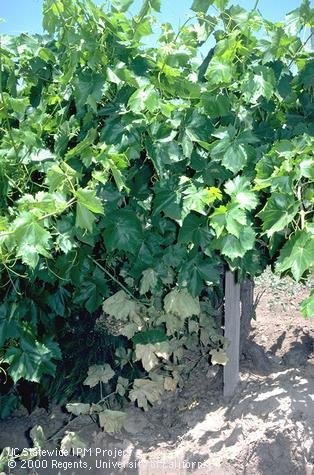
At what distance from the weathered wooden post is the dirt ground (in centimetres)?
6

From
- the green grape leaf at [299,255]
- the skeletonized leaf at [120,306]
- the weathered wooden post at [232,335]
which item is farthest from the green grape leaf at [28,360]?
the green grape leaf at [299,255]

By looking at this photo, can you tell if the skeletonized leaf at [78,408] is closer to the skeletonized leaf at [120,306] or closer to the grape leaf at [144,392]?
the grape leaf at [144,392]

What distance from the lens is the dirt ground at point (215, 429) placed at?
9.15 ft

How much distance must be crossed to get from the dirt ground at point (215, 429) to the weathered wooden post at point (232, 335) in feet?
0.20

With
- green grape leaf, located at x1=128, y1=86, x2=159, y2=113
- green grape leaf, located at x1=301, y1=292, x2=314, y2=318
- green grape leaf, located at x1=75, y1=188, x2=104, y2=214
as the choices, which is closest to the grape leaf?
green grape leaf, located at x1=301, y1=292, x2=314, y2=318

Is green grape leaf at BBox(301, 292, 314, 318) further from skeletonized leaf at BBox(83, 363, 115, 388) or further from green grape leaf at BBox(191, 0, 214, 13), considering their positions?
skeletonized leaf at BBox(83, 363, 115, 388)

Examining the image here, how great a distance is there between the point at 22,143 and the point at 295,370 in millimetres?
1943

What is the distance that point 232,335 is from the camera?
332 cm

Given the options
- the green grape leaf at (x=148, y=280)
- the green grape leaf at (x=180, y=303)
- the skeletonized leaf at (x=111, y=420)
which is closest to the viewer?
the green grape leaf at (x=148, y=280)

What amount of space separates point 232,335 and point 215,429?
0.54 metres

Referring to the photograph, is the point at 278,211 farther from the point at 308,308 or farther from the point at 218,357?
the point at 218,357

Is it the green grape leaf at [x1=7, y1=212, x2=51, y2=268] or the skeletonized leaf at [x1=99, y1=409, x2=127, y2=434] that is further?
the skeletonized leaf at [x1=99, y1=409, x2=127, y2=434]

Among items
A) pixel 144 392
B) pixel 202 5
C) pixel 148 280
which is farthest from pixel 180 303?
pixel 202 5

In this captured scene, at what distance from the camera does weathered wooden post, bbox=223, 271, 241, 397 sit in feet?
10.6
